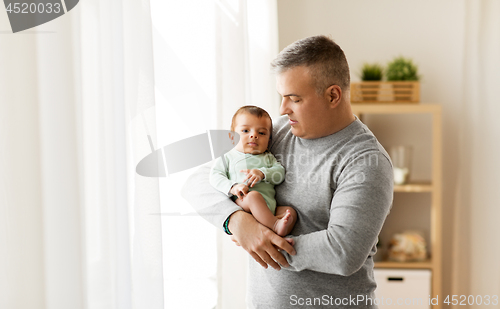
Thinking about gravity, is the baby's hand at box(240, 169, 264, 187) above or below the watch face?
below

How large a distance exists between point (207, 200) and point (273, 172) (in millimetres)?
204

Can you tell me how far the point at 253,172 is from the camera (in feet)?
4.09

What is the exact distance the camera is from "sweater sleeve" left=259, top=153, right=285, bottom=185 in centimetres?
126

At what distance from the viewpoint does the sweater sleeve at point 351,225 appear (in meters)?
1.04

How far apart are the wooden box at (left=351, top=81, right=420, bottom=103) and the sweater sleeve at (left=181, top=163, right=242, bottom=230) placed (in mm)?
1699

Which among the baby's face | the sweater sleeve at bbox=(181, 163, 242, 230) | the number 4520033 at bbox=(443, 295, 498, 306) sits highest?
the baby's face

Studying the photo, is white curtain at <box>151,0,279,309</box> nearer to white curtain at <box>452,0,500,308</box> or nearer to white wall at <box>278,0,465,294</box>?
white wall at <box>278,0,465,294</box>

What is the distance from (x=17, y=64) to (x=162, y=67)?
0.46 m

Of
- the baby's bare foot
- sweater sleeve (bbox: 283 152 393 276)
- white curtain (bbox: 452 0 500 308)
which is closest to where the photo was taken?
sweater sleeve (bbox: 283 152 393 276)

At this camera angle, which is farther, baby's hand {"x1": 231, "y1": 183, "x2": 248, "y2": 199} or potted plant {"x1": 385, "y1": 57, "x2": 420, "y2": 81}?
potted plant {"x1": 385, "y1": 57, "x2": 420, "y2": 81}

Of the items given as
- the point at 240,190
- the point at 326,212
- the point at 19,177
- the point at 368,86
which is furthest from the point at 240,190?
the point at 368,86

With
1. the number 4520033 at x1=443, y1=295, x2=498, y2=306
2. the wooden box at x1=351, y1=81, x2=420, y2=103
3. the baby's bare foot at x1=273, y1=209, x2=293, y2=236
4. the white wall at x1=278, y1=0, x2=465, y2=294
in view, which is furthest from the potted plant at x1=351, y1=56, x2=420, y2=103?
the baby's bare foot at x1=273, y1=209, x2=293, y2=236

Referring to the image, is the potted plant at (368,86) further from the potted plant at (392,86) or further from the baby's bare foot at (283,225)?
the baby's bare foot at (283,225)

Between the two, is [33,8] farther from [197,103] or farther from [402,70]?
[402,70]
